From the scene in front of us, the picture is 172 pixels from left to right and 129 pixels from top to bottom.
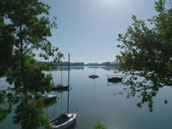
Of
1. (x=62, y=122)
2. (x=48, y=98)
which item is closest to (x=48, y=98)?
(x=48, y=98)

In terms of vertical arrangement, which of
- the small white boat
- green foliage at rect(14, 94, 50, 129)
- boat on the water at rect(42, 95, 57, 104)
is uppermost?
green foliage at rect(14, 94, 50, 129)

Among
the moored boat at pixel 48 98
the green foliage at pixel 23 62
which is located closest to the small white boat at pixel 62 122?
the green foliage at pixel 23 62

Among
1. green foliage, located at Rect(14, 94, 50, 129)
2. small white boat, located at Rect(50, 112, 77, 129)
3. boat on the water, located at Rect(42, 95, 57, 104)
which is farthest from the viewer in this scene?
boat on the water, located at Rect(42, 95, 57, 104)

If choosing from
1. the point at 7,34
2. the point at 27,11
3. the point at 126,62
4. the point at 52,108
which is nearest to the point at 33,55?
the point at 7,34

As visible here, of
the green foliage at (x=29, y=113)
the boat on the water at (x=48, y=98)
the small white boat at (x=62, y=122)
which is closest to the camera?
the green foliage at (x=29, y=113)

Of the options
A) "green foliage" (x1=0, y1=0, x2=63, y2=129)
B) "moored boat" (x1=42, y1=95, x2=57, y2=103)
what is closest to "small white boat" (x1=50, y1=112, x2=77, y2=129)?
"green foliage" (x1=0, y1=0, x2=63, y2=129)

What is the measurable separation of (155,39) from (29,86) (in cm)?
678

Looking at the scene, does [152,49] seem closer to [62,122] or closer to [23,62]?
[23,62]

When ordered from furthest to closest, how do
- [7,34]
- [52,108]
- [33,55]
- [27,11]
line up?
[52,108], [33,55], [27,11], [7,34]

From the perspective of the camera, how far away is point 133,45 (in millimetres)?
7980

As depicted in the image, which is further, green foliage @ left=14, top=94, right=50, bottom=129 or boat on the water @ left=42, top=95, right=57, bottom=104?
boat on the water @ left=42, top=95, right=57, bottom=104

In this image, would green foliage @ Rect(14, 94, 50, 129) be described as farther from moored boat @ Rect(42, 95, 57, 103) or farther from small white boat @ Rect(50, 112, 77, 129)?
moored boat @ Rect(42, 95, 57, 103)

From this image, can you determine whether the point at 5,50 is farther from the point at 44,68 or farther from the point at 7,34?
the point at 44,68

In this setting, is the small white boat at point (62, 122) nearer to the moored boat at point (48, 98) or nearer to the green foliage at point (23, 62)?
the green foliage at point (23, 62)
